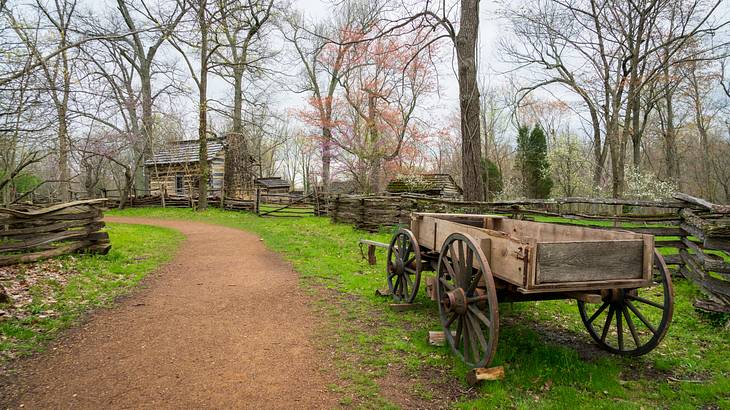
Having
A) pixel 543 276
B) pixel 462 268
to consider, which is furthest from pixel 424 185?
pixel 543 276

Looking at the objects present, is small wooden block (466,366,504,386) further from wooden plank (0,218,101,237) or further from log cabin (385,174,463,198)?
log cabin (385,174,463,198)

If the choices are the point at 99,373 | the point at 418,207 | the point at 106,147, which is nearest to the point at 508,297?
the point at 99,373

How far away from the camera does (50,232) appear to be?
807 centimetres

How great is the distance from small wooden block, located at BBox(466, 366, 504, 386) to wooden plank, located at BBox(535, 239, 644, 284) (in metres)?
0.89

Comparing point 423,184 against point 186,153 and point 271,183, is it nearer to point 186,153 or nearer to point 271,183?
point 271,183

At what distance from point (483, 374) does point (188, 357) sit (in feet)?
9.68

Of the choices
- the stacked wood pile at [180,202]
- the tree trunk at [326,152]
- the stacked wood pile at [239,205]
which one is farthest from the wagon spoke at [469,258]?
the tree trunk at [326,152]

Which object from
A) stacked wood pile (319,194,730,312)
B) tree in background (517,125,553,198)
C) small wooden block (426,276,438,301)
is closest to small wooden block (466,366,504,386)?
small wooden block (426,276,438,301)

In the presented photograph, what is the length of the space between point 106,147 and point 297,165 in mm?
42573

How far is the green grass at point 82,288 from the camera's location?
459 centimetres

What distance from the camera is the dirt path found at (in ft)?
11.3

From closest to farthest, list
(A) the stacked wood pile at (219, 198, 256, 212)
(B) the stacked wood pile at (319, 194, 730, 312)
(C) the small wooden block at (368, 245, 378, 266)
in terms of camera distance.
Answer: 1. (B) the stacked wood pile at (319, 194, 730, 312)
2. (C) the small wooden block at (368, 245, 378, 266)
3. (A) the stacked wood pile at (219, 198, 256, 212)

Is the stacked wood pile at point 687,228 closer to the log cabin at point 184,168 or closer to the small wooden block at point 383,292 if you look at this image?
the small wooden block at point 383,292

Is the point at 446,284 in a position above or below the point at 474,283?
below
